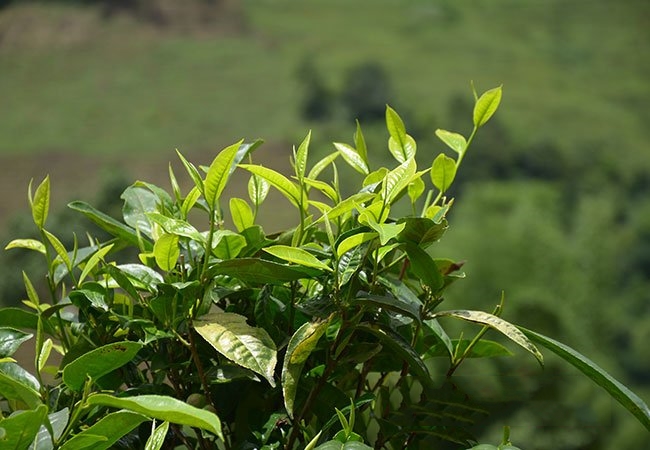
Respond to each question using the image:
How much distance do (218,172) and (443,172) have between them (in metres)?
0.10

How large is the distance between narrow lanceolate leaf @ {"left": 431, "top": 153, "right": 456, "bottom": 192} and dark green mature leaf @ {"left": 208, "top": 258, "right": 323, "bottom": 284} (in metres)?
0.08

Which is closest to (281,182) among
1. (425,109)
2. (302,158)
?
(302,158)

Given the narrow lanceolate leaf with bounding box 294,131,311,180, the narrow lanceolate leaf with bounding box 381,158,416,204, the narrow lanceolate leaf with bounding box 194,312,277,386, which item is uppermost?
the narrow lanceolate leaf with bounding box 381,158,416,204

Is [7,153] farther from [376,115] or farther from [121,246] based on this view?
[121,246]

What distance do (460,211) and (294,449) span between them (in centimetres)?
1107

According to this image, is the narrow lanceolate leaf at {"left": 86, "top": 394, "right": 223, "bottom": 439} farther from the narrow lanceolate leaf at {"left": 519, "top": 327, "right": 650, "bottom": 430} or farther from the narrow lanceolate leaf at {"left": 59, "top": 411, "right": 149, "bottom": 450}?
the narrow lanceolate leaf at {"left": 519, "top": 327, "right": 650, "bottom": 430}

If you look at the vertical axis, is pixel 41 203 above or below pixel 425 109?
above

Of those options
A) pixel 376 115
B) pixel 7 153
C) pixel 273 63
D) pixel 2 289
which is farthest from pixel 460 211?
pixel 2 289

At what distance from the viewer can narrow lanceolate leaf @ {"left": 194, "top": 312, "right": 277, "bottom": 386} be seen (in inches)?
9.2

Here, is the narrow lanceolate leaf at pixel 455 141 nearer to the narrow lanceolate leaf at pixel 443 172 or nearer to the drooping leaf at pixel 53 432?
the narrow lanceolate leaf at pixel 443 172

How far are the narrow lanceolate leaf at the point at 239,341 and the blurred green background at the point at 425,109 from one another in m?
6.52

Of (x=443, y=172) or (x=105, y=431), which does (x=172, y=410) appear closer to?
(x=105, y=431)

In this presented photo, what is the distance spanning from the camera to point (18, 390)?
0.22 meters

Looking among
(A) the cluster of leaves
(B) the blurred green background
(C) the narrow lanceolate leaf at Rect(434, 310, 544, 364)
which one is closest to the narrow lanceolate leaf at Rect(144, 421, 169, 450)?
(A) the cluster of leaves
